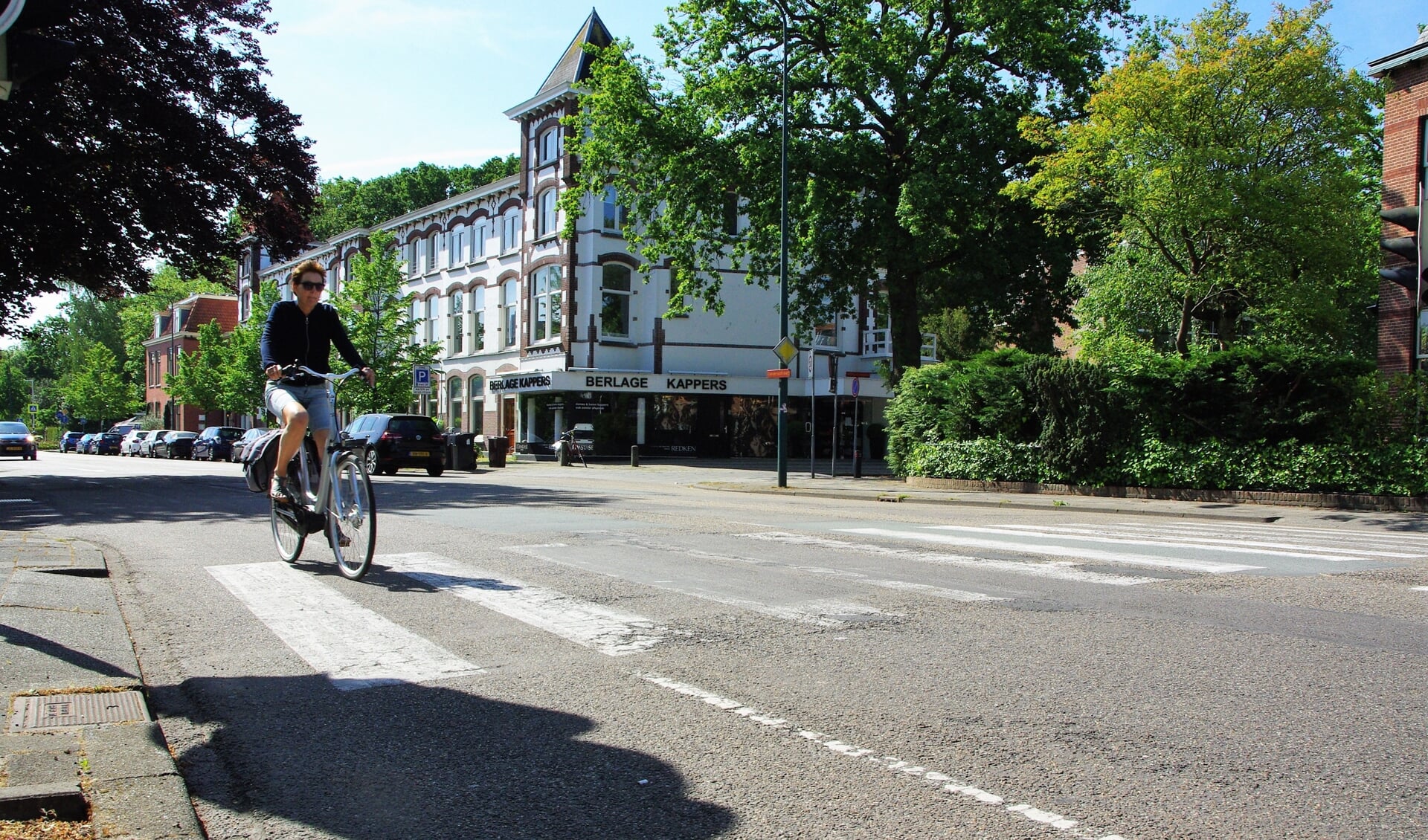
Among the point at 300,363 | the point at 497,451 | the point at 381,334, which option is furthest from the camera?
the point at 381,334

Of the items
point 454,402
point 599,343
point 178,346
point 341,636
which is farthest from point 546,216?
point 178,346

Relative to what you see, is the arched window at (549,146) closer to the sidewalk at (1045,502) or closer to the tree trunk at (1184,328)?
the sidewalk at (1045,502)

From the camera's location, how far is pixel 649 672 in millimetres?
4770

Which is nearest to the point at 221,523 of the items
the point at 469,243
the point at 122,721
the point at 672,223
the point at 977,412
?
the point at 122,721

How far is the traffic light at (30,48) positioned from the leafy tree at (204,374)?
6450 cm

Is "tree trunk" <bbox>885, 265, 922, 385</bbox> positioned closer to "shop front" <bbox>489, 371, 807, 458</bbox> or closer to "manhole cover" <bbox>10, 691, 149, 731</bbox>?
"shop front" <bbox>489, 371, 807, 458</bbox>

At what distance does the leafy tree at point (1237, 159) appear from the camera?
57.3 ft

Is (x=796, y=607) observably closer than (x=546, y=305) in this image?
Yes

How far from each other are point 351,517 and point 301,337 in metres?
1.34

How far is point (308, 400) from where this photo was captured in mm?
7445

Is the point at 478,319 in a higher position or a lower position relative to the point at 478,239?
lower

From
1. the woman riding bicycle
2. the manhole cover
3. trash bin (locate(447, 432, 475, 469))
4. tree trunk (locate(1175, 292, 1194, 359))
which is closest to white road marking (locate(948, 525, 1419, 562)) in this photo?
the woman riding bicycle

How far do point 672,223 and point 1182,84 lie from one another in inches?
544

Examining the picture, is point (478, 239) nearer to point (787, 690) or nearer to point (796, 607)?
point (796, 607)
